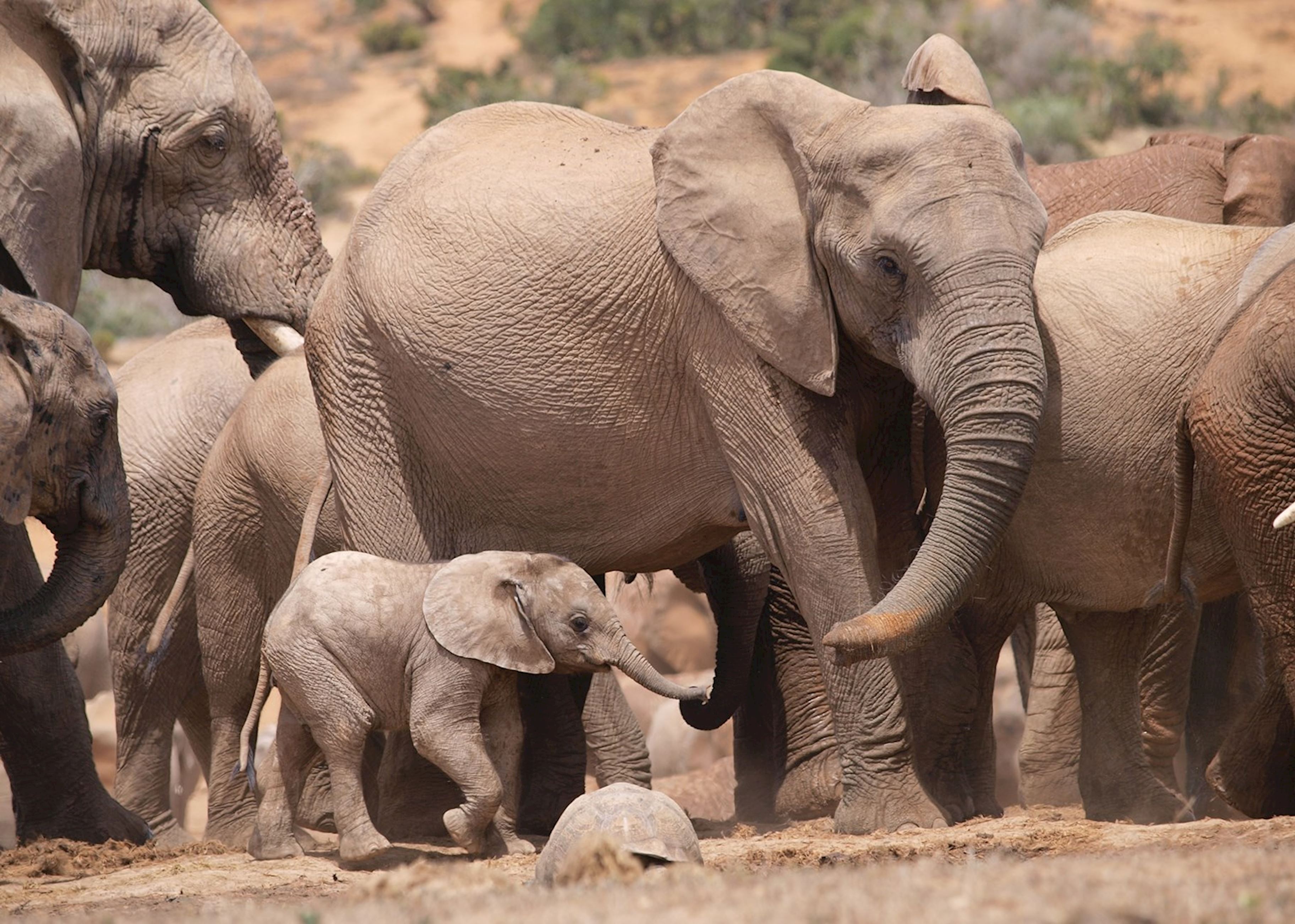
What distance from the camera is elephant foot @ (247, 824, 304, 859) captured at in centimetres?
573

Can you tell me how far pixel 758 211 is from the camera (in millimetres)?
5520

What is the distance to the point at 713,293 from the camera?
5.50 meters

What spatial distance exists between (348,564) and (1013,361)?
198 centimetres

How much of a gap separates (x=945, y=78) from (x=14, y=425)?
2696mm

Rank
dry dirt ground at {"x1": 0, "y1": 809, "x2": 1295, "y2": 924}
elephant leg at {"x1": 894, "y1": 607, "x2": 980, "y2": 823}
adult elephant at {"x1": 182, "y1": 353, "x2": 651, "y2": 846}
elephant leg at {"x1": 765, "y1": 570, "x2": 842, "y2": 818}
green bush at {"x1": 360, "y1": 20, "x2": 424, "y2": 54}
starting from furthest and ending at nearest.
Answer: green bush at {"x1": 360, "y1": 20, "x2": 424, "y2": 54} → adult elephant at {"x1": 182, "y1": 353, "x2": 651, "y2": 846} → elephant leg at {"x1": 765, "y1": 570, "x2": 842, "y2": 818} → elephant leg at {"x1": 894, "y1": 607, "x2": 980, "y2": 823} → dry dirt ground at {"x1": 0, "y1": 809, "x2": 1295, "y2": 924}

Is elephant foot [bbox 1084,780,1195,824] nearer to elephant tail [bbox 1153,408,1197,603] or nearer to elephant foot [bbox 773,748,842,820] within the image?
elephant foot [bbox 773,748,842,820]

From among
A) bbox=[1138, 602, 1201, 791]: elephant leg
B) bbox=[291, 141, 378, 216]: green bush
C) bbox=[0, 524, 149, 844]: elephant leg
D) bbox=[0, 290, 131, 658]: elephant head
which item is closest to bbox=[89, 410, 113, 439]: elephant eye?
bbox=[0, 290, 131, 658]: elephant head

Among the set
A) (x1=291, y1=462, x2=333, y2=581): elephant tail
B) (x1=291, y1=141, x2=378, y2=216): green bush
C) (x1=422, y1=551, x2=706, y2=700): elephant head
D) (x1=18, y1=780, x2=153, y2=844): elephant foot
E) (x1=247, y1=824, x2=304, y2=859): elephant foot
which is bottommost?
(x1=18, y1=780, x2=153, y2=844): elephant foot

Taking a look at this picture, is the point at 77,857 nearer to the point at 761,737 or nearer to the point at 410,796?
the point at 410,796

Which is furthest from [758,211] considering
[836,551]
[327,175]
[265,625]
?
[327,175]

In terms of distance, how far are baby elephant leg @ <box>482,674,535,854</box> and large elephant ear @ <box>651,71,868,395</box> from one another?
123 centimetres

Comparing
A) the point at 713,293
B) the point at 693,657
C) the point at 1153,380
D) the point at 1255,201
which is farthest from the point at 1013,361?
the point at 693,657

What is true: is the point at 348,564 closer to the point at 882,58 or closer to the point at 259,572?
the point at 259,572

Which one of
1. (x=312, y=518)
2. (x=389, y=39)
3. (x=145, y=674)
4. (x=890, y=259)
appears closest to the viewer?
(x=890, y=259)
